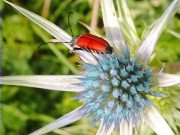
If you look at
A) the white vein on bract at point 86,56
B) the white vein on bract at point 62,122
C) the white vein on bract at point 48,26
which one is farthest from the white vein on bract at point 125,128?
the white vein on bract at point 48,26

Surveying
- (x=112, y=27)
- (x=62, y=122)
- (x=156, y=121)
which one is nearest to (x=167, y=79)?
(x=156, y=121)

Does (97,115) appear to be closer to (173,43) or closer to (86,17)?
(173,43)

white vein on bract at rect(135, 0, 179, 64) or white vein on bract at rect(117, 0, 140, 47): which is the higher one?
white vein on bract at rect(117, 0, 140, 47)

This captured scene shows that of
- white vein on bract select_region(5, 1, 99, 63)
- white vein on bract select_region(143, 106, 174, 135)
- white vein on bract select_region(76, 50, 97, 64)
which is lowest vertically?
white vein on bract select_region(143, 106, 174, 135)

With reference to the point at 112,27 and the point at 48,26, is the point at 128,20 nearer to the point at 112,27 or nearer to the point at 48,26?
the point at 112,27

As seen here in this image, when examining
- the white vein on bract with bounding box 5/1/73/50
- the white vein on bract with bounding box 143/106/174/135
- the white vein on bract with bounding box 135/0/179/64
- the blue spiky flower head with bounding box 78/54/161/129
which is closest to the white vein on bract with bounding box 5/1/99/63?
the white vein on bract with bounding box 5/1/73/50

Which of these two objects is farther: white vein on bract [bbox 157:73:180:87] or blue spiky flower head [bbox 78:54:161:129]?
blue spiky flower head [bbox 78:54:161:129]

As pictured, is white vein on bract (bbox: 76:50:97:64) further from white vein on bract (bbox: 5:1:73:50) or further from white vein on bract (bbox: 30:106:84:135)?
white vein on bract (bbox: 30:106:84:135)
